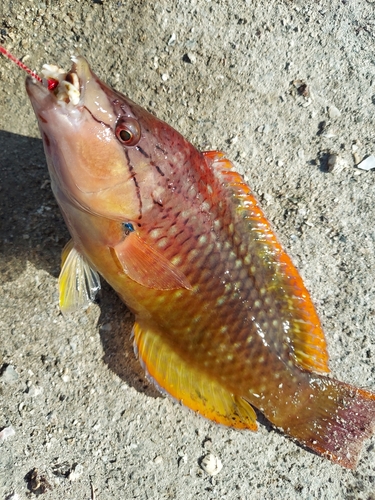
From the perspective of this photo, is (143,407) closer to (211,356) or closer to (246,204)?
(211,356)

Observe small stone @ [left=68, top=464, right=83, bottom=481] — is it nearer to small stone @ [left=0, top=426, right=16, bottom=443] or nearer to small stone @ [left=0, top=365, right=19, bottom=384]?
small stone @ [left=0, top=426, right=16, bottom=443]

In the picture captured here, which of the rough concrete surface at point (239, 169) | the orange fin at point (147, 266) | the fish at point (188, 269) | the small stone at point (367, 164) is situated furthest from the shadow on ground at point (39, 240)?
the small stone at point (367, 164)

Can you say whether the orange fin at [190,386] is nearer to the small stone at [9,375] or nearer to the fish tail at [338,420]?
the fish tail at [338,420]

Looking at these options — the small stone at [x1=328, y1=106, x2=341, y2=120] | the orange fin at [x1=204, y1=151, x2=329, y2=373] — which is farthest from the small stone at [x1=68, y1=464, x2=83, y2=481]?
the small stone at [x1=328, y1=106, x2=341, y2=120]

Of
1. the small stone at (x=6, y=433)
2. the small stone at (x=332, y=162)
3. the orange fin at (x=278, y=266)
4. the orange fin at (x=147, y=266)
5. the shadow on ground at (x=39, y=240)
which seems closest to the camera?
the orange fin at (x=147, y=266)

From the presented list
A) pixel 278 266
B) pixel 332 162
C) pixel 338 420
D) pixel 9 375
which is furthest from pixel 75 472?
pixel 332 162

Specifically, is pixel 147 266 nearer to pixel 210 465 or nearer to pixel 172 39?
pixel 210 465
